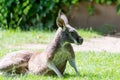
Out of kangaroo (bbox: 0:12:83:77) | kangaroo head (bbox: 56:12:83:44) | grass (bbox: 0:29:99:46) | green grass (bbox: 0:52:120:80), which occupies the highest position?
kangaroo head (bbox: 56:12:83:44)

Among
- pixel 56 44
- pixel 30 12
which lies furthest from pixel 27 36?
pixel 56 44

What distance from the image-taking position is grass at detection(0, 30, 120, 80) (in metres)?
6.71

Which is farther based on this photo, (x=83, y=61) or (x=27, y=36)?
(x=27, y=36)

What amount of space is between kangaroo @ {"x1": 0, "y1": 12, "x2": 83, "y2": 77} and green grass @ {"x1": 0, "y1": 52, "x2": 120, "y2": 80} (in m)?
0.12

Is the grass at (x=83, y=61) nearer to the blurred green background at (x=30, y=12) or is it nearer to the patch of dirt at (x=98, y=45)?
the patch of dirt at (x=98, y=45)

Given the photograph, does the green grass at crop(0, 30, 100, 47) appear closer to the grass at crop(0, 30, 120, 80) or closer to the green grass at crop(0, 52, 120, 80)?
the grass at crop(0, 30, 120, 80)

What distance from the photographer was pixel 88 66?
7.69 m

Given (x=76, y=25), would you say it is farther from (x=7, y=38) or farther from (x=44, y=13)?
(x=7, y=38)

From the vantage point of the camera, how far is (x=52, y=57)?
657 cm

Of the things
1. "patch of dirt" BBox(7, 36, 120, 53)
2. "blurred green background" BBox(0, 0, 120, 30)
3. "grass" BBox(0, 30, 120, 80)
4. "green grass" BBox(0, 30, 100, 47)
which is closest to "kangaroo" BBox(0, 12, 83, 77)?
"grass" BBox(0, 30, 120, 80)

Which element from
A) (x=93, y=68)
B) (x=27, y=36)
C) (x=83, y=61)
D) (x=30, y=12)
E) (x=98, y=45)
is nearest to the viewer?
(x=93, y=68)

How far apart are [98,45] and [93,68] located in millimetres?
A: 3313

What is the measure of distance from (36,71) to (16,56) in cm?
38

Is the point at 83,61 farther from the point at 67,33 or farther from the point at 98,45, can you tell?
the point at 98,45
